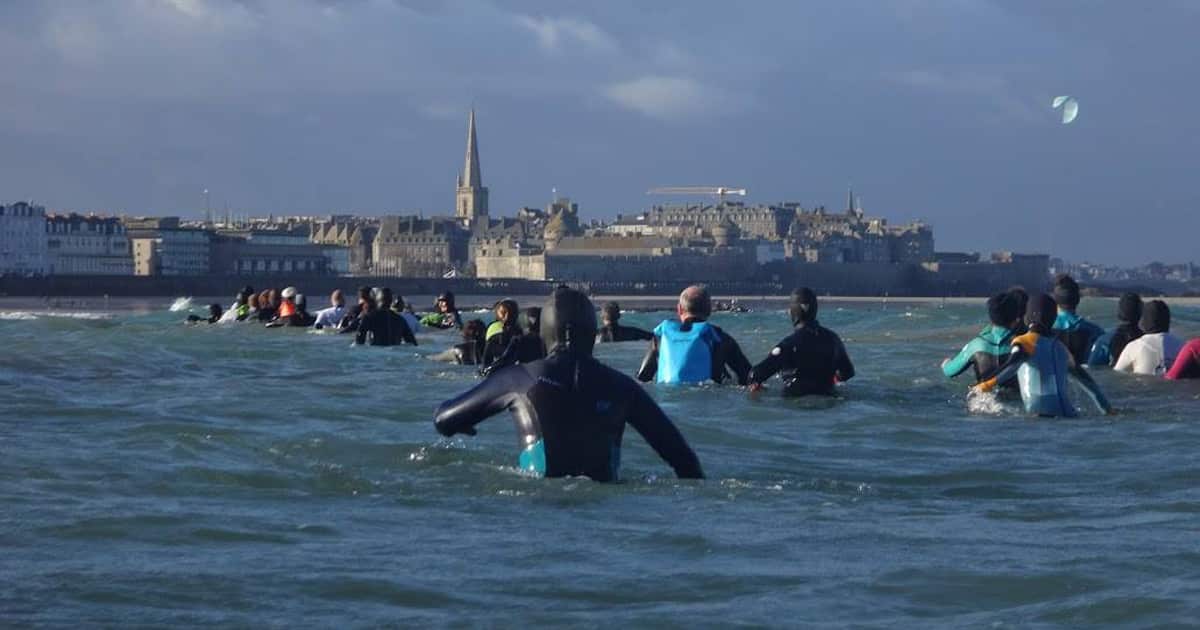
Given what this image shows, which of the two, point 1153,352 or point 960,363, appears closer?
point 960,363

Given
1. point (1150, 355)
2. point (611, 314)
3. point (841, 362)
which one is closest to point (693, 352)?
point (841, 362)

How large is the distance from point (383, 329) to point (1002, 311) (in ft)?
37.0

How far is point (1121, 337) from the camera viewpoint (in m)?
18.0

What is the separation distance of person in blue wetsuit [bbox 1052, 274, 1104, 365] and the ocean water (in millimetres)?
2989

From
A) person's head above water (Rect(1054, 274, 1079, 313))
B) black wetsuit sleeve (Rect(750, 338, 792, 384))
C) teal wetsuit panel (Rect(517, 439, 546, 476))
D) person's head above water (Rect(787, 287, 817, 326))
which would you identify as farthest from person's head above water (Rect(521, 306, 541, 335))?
person's head above water (Rect(1054, 274, 1079, 313))

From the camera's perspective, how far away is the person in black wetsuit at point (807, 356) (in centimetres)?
1486

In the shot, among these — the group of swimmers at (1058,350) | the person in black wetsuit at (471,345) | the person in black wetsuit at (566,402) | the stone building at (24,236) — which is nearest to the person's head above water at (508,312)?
the person in black wetsuit at (471,345)

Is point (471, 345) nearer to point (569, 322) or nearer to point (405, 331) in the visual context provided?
point (405, 331)

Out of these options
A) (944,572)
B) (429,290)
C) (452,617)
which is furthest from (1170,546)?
(429,290)

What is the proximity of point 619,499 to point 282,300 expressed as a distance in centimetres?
2476

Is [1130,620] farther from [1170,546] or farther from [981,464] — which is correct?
[981,464]

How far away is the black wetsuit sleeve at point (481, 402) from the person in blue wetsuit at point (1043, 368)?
5240 millimetres

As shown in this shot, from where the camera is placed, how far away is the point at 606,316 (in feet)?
70.2

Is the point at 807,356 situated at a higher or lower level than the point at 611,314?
lower
